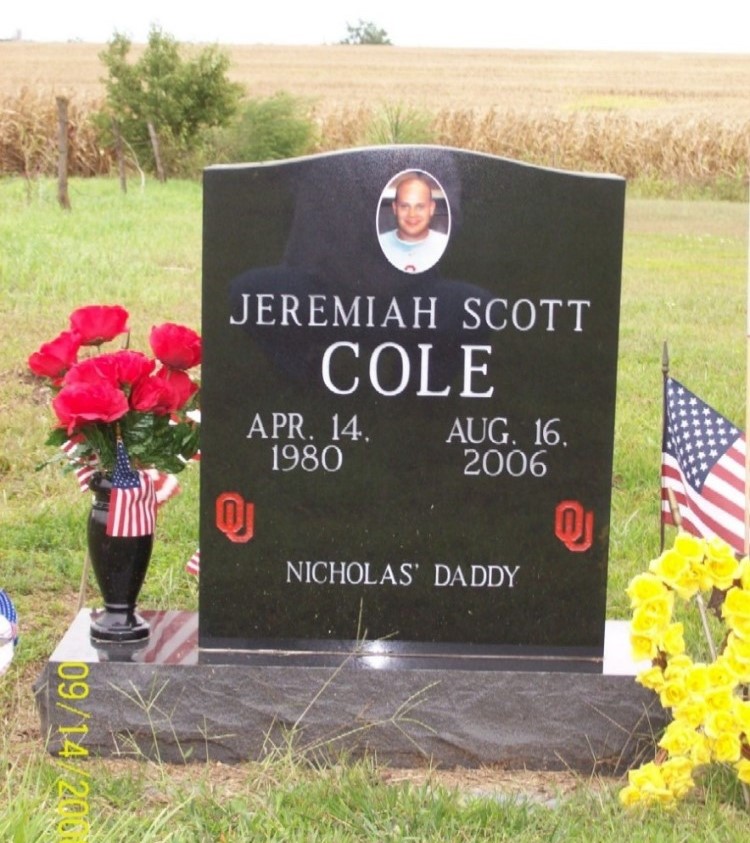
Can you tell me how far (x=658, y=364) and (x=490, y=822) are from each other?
5.78 metres

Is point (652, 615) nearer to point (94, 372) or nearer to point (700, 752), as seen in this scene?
point (700, 752)

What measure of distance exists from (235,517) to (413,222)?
96 cm

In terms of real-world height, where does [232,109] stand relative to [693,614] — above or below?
above

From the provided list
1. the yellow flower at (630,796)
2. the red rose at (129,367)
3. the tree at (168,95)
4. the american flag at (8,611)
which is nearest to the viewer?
the yellow flower at (630,796)

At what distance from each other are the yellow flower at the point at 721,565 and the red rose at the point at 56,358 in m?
1.88

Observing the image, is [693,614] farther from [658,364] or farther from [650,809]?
[658,364]

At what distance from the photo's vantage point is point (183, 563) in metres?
5.20

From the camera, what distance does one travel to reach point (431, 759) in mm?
3850

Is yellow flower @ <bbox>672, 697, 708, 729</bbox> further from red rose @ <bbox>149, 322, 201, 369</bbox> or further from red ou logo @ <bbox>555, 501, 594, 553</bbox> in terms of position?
red rose @ <bbox>149, 322, 201, 369</bbox>

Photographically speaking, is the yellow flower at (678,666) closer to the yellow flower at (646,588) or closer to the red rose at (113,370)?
the yellow flower at (646,588)

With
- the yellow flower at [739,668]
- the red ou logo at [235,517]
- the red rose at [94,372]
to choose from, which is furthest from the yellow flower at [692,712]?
the red rose at [94,372]

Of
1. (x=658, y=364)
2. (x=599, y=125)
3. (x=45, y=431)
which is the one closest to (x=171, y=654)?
(x=45, y=431)

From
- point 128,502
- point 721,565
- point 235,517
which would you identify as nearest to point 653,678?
point 721,565

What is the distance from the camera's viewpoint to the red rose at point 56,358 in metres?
4.02
